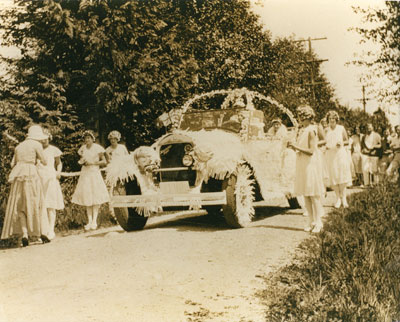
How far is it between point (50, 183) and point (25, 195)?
956 millimetres

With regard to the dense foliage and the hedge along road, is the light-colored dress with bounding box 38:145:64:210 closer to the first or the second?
the hedge along road

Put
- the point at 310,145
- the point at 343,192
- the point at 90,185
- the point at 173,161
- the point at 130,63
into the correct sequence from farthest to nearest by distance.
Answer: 1. the point at 130,63
2. the point at 343,192
3. the point at 90,185
4. the point at 173,161
5. the point at 310,145

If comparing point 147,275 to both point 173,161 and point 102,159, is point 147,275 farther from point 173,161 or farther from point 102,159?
point 102,159

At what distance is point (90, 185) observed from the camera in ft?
25.3

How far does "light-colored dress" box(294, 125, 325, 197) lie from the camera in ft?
20.8

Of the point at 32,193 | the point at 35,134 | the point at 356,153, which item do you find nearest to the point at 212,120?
the point at 35,134

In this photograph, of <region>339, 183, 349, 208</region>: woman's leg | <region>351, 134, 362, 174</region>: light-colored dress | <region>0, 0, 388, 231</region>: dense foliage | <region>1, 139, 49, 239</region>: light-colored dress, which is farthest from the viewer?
<region>351, 134, 362, 174</region>: light-colored dress

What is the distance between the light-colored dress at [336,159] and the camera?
8.30 metres

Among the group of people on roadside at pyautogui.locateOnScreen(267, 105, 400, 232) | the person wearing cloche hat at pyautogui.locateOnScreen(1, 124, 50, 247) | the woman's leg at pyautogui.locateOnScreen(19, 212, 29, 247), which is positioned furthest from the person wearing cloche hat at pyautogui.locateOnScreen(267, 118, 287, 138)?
the woman's leg at pyautogui.locateOnScreen(19, 212, 29, 247)

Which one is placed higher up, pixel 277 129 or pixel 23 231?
pixel 277 129

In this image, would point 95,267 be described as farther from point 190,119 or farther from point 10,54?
point 10,54

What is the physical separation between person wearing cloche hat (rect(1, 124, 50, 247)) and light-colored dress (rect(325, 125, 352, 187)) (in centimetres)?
503

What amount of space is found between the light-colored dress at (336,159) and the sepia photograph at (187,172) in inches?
1.0

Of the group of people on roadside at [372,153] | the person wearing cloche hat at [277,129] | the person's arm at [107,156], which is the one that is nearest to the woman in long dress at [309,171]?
the person wearing cloche hat at [277,129]
